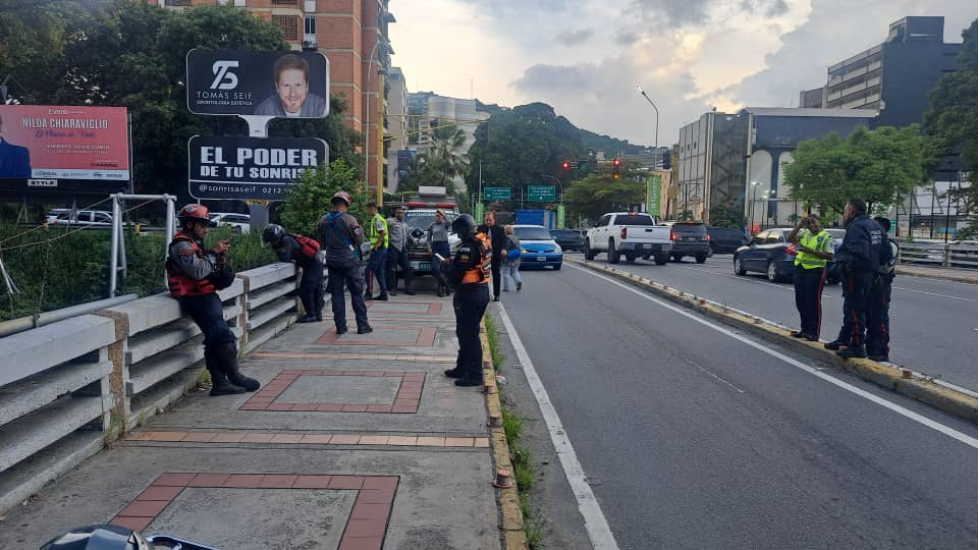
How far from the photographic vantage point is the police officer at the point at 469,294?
7676mm

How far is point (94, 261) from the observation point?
25.8ft

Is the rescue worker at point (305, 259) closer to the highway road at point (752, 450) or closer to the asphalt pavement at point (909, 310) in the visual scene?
the highway road at point (752, 450)

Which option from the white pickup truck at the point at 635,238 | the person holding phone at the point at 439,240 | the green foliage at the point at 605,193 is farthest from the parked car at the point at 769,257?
the green foliage at the point at 605,193

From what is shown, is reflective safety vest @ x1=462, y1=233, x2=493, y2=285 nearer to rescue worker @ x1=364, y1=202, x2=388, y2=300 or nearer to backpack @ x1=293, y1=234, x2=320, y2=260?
backpack @ x1=293, y1=234, x2=320, y2=260

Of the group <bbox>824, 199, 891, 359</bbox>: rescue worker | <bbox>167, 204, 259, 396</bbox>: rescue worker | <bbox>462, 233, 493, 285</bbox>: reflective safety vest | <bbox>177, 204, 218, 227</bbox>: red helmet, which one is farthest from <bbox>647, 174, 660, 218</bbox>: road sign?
<bbox>177, 204, 218, 227</bbox>: red helmet

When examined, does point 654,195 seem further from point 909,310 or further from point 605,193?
point 909,310

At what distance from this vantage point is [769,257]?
74.1 feet

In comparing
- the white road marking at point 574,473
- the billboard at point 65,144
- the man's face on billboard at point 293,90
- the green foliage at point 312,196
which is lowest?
the white road marking at point 574,473

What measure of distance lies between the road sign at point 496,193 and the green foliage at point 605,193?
27.5ft

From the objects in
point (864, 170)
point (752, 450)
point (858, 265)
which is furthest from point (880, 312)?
point (864, 170)

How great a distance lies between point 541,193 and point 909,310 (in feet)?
222

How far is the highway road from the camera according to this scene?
468cm

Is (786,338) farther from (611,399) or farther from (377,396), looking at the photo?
(377,396)

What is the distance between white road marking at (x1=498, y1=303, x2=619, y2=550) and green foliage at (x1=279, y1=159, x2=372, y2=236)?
584cm
